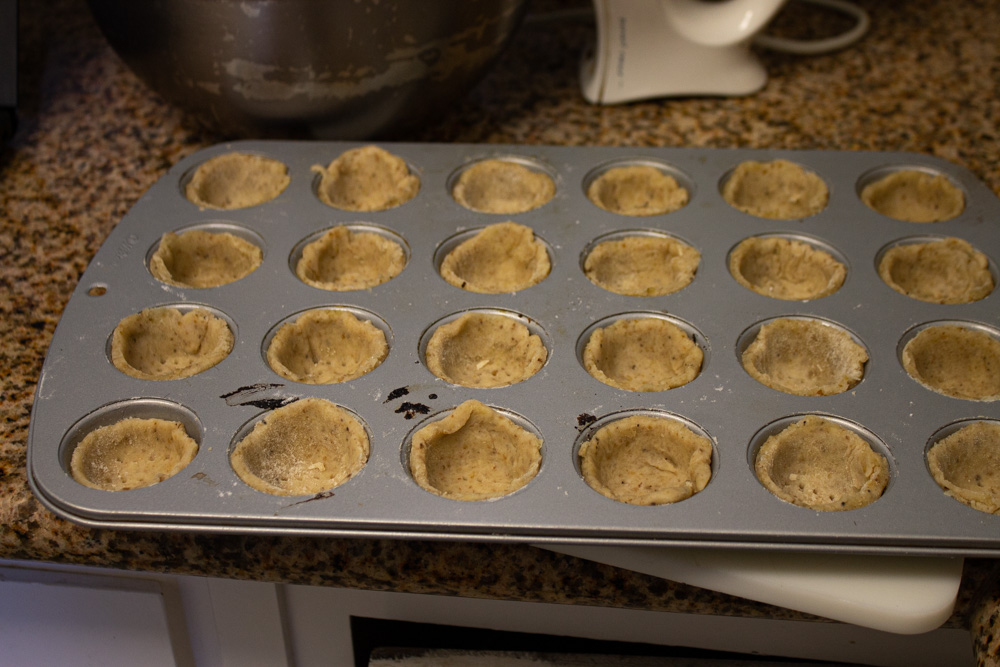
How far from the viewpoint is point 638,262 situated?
1.56 metres

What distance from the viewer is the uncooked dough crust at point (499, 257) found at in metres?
1.52

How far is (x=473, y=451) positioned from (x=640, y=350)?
34cm

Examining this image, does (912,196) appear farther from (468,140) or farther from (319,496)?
(319,496)

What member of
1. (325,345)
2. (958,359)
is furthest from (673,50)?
(325,345)

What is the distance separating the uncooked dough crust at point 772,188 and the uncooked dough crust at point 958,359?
384mm

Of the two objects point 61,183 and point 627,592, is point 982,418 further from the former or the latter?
point 61,183

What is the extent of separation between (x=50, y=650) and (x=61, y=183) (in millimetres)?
914

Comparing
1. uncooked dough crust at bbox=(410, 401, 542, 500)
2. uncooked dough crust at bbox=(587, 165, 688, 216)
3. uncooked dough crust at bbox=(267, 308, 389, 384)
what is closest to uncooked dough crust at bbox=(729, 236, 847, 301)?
uncooked dough crust at bbox=(587, 165, 688, 216)

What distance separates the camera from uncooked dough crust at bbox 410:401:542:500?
3.91ft

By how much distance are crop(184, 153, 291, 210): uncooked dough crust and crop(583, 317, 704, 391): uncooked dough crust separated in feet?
2.35

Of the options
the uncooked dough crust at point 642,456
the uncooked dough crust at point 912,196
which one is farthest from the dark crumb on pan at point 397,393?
the uncooked dough crust at point 912,196

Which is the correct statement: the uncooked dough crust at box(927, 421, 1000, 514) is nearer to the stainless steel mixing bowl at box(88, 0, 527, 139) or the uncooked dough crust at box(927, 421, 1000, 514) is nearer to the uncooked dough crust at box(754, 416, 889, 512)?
the uncooked dough crust at box(754, 416, 889, 512)

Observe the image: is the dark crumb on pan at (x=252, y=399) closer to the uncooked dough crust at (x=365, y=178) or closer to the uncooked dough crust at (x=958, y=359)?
the uncooked dough crust at (x=365, y=178)

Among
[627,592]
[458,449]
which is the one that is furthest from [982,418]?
[458,449]
